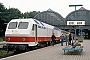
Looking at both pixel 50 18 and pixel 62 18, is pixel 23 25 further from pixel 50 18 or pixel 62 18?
pixel 62 18

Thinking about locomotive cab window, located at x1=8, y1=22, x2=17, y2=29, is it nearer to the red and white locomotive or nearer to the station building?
the red and white locomotive

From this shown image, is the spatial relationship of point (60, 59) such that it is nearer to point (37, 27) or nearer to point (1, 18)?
point (37, 27)

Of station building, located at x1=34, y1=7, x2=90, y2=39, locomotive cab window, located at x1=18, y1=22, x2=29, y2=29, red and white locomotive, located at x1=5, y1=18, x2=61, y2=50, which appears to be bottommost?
red and white locomotive, located at x1=5, y1=18, x2=61, y2=50

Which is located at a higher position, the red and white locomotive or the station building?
the station building

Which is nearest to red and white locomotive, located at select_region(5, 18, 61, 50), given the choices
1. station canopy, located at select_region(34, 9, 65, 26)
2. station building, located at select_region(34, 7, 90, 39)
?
station building, located at select_region(34, 7, 90, 39)

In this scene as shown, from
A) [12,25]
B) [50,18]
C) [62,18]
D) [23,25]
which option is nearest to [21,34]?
[23,25]

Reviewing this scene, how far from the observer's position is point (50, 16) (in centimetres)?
9081

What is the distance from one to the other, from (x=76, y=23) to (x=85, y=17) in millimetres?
41290

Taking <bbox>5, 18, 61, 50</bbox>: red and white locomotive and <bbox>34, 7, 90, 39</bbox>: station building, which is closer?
<bbox>5, 18, 61, 50</bbox>: red and white locomotive

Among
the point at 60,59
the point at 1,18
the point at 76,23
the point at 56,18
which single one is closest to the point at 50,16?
the point at 56,18

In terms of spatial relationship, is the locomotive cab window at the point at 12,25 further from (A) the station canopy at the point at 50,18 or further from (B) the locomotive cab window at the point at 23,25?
(A) the station canopy at the point at 50,18

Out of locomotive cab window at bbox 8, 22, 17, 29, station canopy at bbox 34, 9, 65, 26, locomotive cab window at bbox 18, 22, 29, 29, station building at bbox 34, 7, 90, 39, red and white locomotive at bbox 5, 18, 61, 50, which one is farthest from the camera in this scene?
station canopy at bbox 34, 9, 65, 26

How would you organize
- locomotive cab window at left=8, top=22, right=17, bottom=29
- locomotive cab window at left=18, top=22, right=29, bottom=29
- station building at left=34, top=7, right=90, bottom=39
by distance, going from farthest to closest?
station building at left=34, top=7, right=90, bottom=39, locomotive cab window at left=8, top=22, right=17, bottom=29, locomotive cab window at left=18, top=22, right=29, bottom=29

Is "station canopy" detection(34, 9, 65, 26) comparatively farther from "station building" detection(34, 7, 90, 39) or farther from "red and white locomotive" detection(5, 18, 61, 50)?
"red and white locomotive" detection(5, 18, 61, 50)
